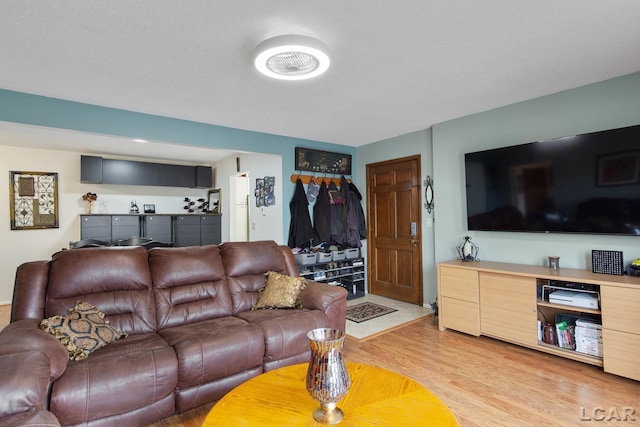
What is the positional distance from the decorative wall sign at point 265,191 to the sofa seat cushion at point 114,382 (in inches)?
116

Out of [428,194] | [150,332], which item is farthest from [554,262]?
[150,332]

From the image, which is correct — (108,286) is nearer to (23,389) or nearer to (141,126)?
(23,389)

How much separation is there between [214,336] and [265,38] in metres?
1.89

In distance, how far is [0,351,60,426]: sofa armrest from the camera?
46.7 inches

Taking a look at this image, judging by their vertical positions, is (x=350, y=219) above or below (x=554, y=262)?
above

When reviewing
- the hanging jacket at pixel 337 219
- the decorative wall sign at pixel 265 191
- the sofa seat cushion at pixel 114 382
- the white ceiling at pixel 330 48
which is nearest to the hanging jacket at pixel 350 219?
the hanging jacket at pixel 337 219

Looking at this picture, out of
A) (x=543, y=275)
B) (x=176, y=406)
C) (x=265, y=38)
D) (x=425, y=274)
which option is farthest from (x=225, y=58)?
(x=425, y=274)

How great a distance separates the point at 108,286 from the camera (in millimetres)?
2271

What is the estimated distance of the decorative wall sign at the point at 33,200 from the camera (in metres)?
4.88

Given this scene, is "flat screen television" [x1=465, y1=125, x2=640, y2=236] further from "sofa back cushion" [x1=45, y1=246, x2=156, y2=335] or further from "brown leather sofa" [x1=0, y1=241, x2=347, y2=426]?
"sofa back cushion" [x1=45, y1=246, x2=156, y2=335]

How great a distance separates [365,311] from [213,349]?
2.48 meters

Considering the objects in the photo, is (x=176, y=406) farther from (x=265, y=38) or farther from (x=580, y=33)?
(x=580, y=33)

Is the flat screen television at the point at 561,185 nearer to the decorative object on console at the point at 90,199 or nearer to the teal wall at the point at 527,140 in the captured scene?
the teal wall at the point at 527,140

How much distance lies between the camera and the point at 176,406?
1914 millimetres
